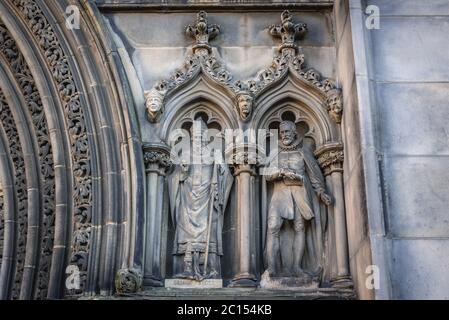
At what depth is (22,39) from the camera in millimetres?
9500

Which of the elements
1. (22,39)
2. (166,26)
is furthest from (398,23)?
(22,39)

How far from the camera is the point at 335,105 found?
29.0ft

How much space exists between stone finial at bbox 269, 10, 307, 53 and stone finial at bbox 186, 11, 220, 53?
760 millimetres

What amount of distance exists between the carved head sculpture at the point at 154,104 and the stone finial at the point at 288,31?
1.72 meters

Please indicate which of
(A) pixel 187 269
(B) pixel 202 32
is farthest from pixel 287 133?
→ (A) pixel 187 269

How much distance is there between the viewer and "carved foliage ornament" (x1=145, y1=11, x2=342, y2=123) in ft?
29.2

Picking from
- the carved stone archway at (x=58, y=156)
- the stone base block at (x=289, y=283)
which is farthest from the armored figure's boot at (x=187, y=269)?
the stone base block at (x=289, y=283)

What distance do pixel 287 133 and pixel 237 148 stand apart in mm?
671

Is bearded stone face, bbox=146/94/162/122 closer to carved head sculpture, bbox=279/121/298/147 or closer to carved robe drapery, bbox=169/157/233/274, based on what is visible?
carved robe drapery, bbox=169/157/233/274

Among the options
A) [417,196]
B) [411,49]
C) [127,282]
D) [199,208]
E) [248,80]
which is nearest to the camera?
[417,196]

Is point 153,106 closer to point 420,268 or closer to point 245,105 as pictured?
point 245,105

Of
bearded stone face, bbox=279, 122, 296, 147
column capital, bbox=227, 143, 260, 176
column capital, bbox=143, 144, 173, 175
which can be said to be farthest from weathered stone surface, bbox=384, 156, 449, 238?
column capital, bbox=143, 144, 173, 175

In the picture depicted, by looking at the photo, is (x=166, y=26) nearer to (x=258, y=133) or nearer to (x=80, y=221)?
(x=258, y=133)
